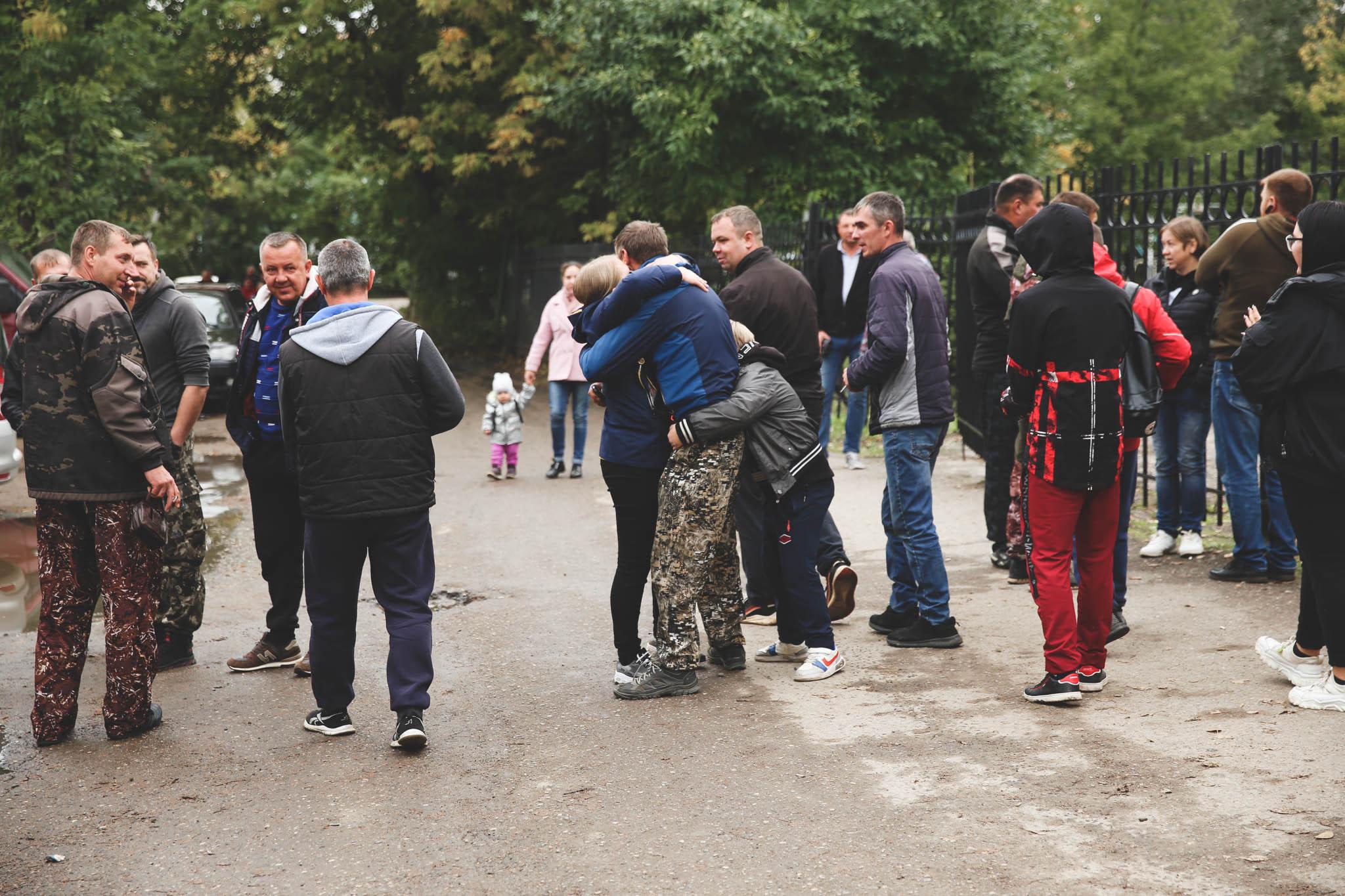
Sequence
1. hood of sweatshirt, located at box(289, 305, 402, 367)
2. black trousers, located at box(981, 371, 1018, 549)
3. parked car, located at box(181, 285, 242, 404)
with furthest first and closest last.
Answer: parked car, located at box(181, 285, 242, 404)
black trousers, located at box(981, 371, 1018, 549)
hood of sweatshirt, located at box(289, 305, 402, 367)

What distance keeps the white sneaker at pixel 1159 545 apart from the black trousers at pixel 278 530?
4705 mm

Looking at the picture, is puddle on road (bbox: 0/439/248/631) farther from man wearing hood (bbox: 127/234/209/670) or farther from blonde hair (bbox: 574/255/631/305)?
blonde hair (bbox: 574/255/631/305)

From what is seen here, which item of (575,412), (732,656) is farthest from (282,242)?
(575,412)

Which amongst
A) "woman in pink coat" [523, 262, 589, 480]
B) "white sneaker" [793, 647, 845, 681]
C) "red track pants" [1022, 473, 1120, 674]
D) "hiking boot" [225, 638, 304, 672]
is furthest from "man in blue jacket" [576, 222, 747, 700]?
"woman in pink coat" [523, 262, 589, 480]

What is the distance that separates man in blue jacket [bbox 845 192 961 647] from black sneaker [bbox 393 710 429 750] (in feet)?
7.69

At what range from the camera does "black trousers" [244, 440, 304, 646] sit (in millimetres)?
6020

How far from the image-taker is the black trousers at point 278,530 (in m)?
6.02

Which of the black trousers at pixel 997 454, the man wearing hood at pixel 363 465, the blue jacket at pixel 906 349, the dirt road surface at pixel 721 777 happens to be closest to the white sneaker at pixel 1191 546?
the dirt road surface at pixel 721 777

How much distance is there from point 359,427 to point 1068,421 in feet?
8.76

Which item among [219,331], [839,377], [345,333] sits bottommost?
[839,377]

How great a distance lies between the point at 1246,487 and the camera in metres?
7.08

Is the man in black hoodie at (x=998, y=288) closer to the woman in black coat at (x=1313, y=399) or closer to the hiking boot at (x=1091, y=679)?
the woman in black coat at (x=1313, y=399)

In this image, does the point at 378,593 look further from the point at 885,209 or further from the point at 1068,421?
the point at 885,209

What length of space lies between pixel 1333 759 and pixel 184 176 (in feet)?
75.7
